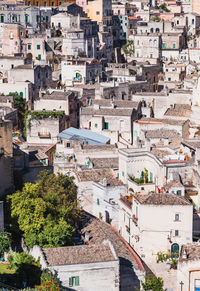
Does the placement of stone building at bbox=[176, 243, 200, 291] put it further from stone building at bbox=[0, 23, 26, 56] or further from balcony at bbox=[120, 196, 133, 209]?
stone building at bbox=[0, 23, 26, 56]

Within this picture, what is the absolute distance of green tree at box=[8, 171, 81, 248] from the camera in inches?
1174

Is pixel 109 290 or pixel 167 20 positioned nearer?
pixel 109 290

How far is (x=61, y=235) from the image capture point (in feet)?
97.0

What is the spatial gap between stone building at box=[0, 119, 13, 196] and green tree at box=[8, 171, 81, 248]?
183cm

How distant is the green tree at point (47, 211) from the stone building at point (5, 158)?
1.83m

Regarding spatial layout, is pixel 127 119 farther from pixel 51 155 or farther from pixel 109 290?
pixel 109 290

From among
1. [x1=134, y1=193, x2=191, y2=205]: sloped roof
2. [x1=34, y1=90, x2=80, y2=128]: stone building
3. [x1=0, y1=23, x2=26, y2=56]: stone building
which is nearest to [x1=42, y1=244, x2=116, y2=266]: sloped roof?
[x1=134, y1=193, x2=191, y2=205]: sloped roof

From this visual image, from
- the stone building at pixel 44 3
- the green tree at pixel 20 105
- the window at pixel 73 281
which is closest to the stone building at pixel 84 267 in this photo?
the window at pixel 73 281

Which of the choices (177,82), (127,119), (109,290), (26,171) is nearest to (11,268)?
(109,290)

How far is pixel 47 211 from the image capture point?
106 ft

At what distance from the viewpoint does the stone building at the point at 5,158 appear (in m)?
34.7

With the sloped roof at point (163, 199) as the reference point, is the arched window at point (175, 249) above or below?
below

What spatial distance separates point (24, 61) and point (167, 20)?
2892 cm

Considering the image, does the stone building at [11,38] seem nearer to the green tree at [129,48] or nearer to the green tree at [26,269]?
the green tree at [129,48]
